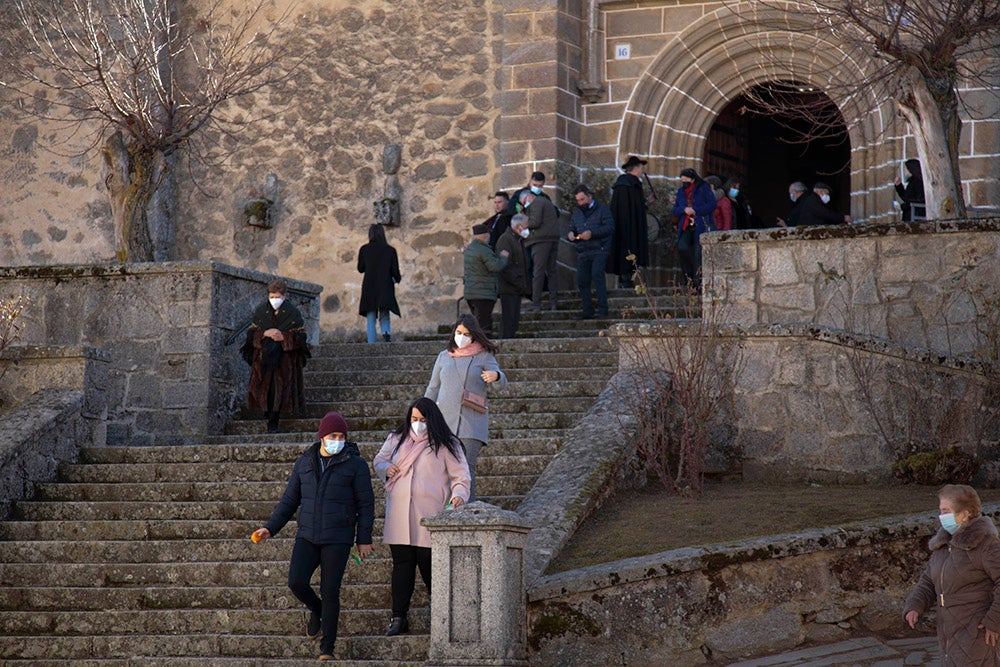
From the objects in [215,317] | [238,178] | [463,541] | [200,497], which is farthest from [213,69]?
[463,541]

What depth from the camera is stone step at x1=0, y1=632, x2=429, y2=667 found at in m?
7.62

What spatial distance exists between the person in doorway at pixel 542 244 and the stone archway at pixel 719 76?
8.04 feet

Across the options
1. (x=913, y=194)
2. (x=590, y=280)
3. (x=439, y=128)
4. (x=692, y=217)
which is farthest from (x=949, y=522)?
(x=439, y=128)

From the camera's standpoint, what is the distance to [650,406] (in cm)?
955

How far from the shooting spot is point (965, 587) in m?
5.96

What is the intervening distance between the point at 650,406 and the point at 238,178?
388 inches

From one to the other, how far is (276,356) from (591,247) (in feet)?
13.0

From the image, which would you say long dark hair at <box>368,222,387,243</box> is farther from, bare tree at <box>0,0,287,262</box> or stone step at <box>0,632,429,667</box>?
stone step at <box>0,632,429,667</box>

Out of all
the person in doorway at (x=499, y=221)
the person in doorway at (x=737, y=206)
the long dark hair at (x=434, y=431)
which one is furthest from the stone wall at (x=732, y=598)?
the person in doorway at (x=737, y=206)

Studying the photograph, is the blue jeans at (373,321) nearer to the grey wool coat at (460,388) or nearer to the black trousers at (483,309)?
the black trousers at (483,309)

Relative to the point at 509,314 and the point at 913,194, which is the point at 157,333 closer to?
the point at 509,314

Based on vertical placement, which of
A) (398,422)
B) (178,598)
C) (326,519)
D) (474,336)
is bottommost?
(178,598)

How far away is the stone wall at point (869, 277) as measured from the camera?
10.6m

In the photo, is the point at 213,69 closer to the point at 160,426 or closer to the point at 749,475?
the point at 160,426
